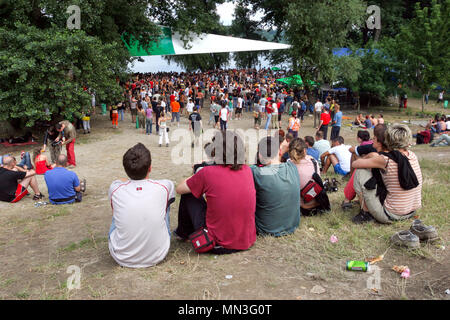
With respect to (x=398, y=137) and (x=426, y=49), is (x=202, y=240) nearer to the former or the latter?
(x=398, y=137)

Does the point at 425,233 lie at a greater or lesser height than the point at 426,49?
lesser

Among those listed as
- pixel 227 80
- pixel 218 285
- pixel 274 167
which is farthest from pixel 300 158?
pixel 227 80

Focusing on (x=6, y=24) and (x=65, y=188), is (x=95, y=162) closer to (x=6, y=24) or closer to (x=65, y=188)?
(x=65, y=188)

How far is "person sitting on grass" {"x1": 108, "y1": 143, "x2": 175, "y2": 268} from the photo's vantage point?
3715mm

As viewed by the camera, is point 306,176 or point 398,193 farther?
point 306,176

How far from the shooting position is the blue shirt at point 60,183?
6.99 m

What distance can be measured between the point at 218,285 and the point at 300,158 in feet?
8.21

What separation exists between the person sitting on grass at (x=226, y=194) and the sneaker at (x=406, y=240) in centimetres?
160

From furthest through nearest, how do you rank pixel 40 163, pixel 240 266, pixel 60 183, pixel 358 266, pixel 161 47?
pixel 161 47 < pixel 40 163 < pixel 60 183 < pixel 240 266 < pixel 358 266

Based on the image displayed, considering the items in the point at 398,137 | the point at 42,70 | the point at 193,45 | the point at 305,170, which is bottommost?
the point at 305,170

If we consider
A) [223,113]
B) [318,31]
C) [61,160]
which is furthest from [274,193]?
[318,31]

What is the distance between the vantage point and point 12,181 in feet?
24.7

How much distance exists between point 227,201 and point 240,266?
26.4 inches

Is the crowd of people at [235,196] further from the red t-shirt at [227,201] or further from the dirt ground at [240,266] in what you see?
the dirt ground at [240,266]
